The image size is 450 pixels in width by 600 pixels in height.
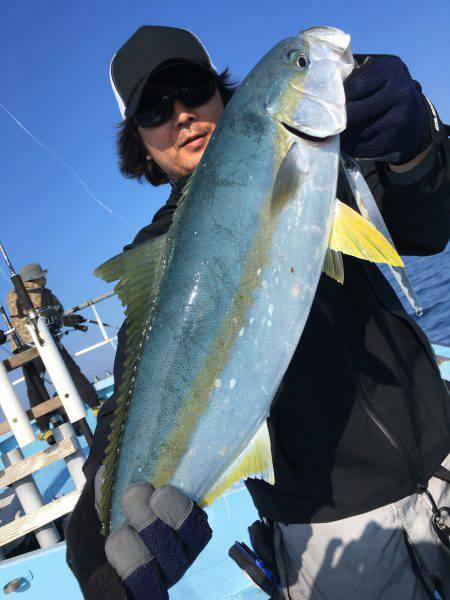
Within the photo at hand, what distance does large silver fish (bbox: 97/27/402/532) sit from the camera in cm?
169

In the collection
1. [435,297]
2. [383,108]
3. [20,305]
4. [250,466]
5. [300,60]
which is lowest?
[435,297]

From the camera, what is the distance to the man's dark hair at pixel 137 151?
3.06 m

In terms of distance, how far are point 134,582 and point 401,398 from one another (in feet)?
4.45

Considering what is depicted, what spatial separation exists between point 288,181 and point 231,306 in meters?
0.52

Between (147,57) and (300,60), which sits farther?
(147,57)

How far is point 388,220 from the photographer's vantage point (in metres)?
2.32

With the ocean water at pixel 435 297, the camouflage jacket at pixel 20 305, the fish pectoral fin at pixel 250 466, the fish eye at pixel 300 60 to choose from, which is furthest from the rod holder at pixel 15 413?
the ocean water at pixel 435 297

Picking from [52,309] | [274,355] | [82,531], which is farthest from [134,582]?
[52,309]

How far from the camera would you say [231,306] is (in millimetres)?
1718

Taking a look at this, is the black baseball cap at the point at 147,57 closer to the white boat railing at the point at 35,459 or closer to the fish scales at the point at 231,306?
the fish scales at the point at 231,306

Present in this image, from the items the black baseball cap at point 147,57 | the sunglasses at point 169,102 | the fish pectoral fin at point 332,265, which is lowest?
the fish pectoral fin at point 332,265

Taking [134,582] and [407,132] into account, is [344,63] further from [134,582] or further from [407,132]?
A: [134,582]

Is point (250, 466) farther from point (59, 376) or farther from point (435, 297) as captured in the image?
point (435, 297)

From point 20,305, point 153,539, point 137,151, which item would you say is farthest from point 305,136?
point 20,305
